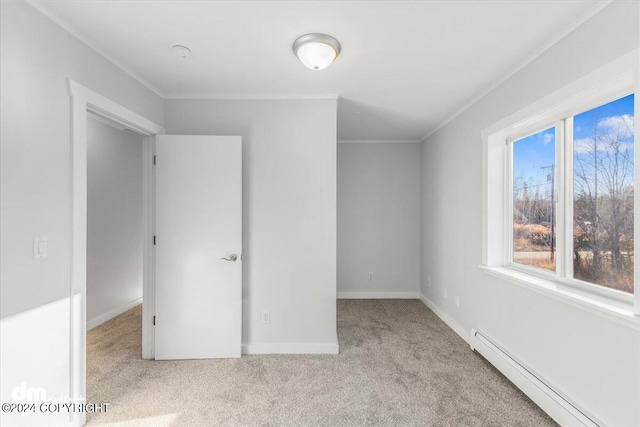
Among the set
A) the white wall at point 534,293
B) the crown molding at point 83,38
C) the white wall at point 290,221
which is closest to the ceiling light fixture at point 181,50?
the crown molding at point 83,38

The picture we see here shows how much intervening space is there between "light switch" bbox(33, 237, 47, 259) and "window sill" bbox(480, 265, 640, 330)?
9.61 ft

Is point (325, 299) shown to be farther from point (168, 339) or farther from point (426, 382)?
point (168, 339)

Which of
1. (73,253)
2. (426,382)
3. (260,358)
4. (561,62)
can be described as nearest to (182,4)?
(73,253)

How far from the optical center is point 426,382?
7.74ft

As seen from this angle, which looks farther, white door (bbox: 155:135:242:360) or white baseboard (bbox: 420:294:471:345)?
white baseboard (bbox: 420:294:471:345)

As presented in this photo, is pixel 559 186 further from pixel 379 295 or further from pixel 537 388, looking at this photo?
pixel 379 295

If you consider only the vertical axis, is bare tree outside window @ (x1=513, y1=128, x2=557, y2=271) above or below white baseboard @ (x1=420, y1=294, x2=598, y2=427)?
above

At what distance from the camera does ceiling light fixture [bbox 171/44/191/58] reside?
2.04m

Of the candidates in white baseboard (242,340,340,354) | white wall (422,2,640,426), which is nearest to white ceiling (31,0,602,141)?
white wall (422,2,640,426)

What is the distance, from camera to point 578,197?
6.68ft

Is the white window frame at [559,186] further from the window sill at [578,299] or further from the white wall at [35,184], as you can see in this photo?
the white wall at [35,184]

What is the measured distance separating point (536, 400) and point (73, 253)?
3025mm

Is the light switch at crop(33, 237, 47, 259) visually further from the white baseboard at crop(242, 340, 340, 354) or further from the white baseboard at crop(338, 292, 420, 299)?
the white baseboard at crop(338, 292, 420, 299)

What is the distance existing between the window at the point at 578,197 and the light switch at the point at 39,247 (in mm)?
3130
